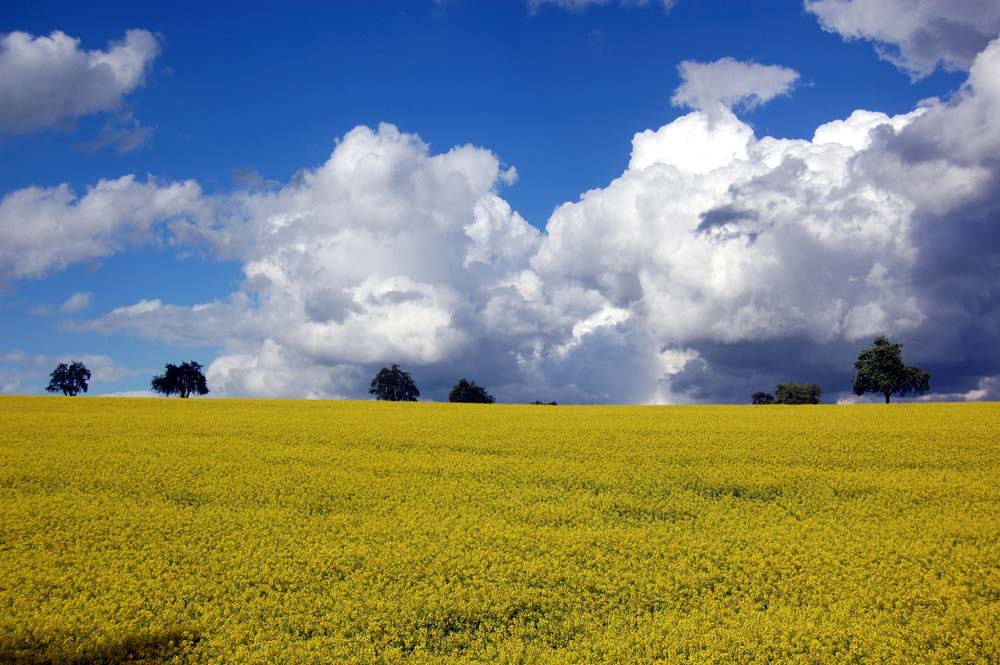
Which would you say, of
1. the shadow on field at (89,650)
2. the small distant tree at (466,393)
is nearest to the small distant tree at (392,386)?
the small distant tree at (466,393)

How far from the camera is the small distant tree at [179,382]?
3543 inches

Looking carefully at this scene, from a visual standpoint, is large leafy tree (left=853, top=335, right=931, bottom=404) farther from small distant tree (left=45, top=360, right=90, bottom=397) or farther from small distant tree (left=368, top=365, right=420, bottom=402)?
small distant tree (left=45, top=360, right=90, bottom=397)

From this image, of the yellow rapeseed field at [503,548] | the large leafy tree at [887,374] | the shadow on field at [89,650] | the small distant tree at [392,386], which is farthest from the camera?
the small distant tree at [392,386]

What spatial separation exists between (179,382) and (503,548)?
3337 inches

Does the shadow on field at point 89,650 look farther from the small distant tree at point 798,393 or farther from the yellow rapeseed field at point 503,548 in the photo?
the small distant tree at point 798,393

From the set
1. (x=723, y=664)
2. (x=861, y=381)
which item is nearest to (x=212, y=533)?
(x=723, y=664)

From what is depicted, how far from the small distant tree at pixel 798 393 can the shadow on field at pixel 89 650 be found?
11154cm

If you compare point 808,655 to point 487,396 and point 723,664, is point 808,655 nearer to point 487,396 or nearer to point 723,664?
point 723,664

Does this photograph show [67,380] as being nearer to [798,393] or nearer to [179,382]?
[179,382]

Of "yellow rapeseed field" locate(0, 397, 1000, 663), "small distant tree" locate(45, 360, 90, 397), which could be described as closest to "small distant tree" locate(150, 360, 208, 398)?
"small distant tree" locate(45, 360, 90, 397)

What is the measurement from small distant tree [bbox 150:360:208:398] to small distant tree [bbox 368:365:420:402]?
78.2ft

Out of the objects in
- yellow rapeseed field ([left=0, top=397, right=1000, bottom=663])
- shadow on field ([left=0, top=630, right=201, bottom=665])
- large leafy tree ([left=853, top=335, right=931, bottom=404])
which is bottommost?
shadow on field ([left=0, top=630, right=201, bottom=665])

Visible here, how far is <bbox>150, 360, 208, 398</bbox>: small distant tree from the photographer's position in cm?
9000

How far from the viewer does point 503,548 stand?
56.9 feet
